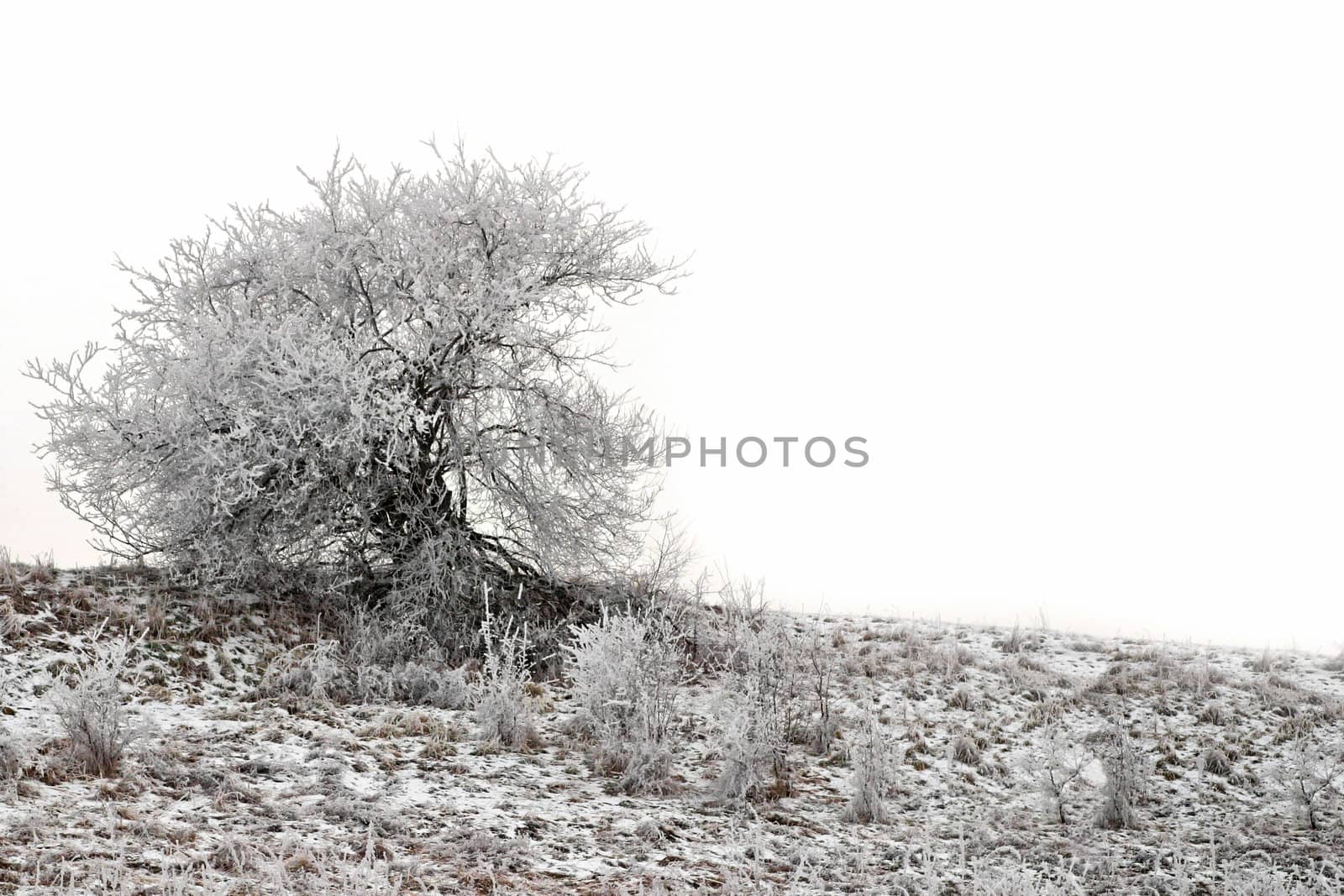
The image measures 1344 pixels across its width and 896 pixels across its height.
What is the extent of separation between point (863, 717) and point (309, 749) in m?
4.98

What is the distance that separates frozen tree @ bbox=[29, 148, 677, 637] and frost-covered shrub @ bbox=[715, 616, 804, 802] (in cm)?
376

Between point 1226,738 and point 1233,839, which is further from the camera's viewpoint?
point 1226,738

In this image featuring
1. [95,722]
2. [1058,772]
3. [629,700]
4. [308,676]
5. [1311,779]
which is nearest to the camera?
[95,722]

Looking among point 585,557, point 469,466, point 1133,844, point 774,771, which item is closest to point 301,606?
point 469,466

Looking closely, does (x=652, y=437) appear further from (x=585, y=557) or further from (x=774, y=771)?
(x=774, y=771)

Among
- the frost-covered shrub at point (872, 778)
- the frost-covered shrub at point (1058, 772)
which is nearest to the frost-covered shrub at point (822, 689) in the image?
the frost-covered shrub at point (872, 778)

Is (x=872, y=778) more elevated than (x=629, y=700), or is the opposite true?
(x=629, y=700)

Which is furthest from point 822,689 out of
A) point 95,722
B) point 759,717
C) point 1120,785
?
point 95,722

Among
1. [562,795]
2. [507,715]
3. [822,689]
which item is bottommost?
[562,795]

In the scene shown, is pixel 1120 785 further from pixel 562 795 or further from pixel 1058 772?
pixel 562 795

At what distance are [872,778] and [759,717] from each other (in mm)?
906

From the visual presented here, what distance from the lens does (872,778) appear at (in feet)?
24.8

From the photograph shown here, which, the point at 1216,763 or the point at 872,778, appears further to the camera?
the point at 1216,763

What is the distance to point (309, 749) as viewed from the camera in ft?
25.6
